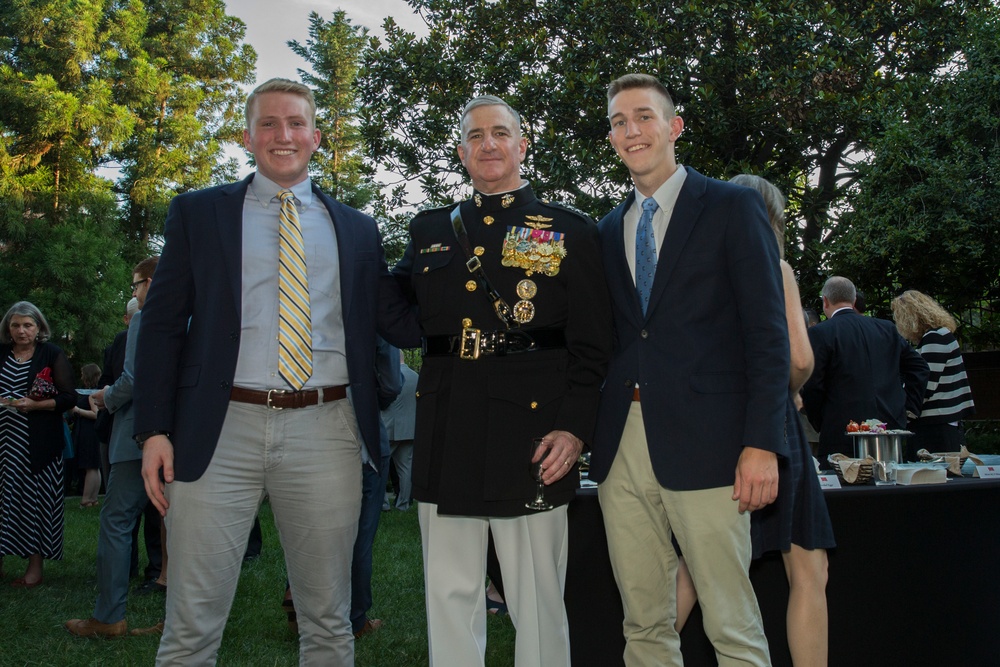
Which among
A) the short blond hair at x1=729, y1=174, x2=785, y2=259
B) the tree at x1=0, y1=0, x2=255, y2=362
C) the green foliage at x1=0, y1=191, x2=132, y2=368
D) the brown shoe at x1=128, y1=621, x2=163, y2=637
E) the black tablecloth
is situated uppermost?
the tree at x1=0, y1=0, x2=255, y2=362

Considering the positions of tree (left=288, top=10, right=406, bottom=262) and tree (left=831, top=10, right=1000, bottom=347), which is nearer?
tree (left=831, top=10, right=1000, bottom=347)

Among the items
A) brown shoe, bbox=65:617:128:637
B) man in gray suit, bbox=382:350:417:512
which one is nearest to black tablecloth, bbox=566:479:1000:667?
brown shoe, bbox=65:617:128:637

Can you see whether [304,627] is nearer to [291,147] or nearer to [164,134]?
[291,147]

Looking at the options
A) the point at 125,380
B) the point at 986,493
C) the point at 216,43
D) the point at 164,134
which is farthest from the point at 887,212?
the point at 216,43

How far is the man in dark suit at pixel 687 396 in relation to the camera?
240 cm

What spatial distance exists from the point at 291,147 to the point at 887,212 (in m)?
8.11

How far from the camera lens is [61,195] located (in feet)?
64.4

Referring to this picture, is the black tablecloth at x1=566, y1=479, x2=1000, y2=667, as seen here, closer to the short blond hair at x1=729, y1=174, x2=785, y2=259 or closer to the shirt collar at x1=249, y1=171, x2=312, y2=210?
the short blond hair at x1=729, y1=174, x2=785, y2=259

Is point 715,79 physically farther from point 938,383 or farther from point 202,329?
point 202,329

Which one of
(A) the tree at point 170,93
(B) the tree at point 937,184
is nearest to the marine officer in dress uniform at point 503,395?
(B) the tree at point 937,184

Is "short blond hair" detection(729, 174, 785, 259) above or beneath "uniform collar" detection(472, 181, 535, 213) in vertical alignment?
above

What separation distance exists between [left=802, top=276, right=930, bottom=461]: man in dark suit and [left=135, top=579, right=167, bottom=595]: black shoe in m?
4.37

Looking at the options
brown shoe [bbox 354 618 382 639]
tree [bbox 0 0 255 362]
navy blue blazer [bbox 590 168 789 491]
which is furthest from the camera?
tree [bbox 0 0 255 362]

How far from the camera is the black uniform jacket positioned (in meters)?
2.54
